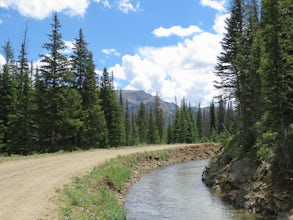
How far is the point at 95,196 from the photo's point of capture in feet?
45.0

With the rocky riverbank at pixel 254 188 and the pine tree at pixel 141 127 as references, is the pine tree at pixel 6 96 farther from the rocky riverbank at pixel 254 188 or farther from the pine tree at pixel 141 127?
the pine tree at pixel 141 127

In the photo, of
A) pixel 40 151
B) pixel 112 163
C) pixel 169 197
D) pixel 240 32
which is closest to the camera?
pixel 169 197

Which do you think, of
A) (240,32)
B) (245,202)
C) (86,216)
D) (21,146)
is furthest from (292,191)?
(21,146)

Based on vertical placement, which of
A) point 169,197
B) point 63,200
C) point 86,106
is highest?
point 86,106

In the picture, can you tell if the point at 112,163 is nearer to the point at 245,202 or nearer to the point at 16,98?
the point at 245,202

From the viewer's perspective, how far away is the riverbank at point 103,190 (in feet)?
38.3

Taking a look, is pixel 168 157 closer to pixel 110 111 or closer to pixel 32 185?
pixel 110 111

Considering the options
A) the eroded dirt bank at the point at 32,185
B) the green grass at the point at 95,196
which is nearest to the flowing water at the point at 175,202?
the green grass at the point at 95,196

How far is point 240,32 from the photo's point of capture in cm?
2900

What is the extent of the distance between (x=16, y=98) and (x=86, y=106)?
8581mm

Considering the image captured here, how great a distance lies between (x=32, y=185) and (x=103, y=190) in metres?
3.20

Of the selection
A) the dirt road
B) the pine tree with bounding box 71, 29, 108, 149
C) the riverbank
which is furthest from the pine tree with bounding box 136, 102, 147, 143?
the dirt road

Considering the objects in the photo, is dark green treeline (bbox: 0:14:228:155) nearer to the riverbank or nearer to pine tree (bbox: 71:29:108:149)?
pine tree (bbox: 71:29:108:149)

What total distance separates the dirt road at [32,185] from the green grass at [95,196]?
0.58 m
